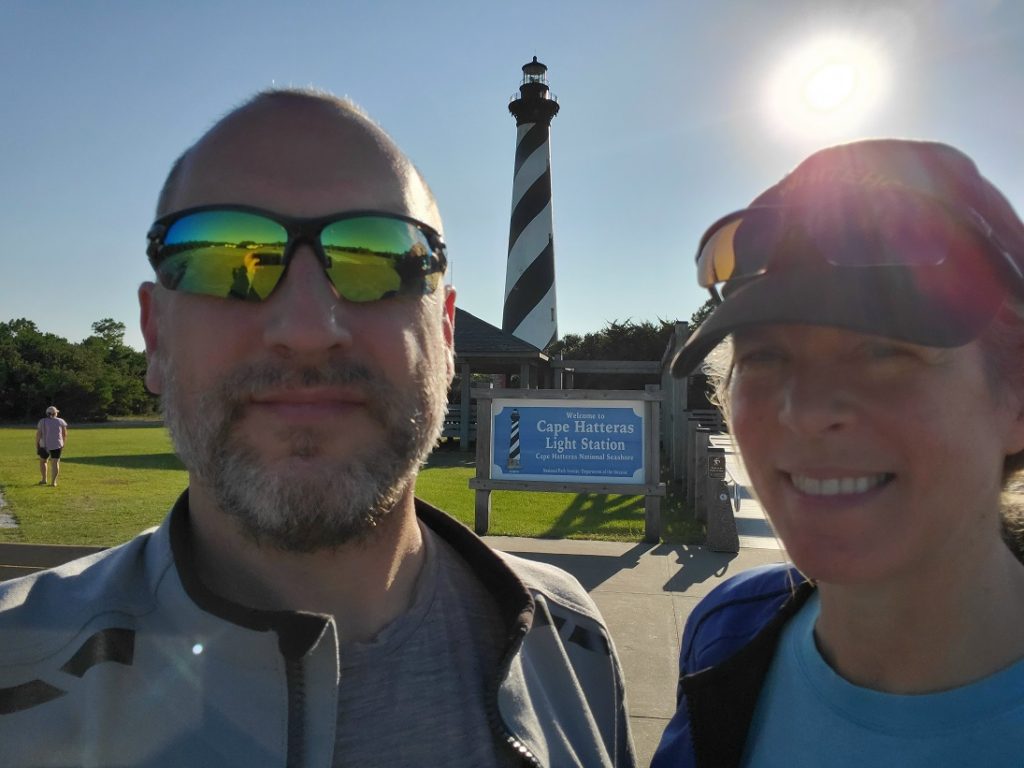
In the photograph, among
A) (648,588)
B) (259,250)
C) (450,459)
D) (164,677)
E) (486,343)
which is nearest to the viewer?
(164,677)

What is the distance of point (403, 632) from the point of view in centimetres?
174

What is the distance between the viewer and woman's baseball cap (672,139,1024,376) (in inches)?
51.2

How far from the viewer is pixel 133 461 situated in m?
20.8

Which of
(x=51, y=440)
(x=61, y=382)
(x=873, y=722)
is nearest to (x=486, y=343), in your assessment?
(x=51, y=440)

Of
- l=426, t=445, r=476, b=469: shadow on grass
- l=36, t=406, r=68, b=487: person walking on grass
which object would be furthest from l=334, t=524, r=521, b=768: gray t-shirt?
l=426, t=445, r=476, b=469: shadow on grass

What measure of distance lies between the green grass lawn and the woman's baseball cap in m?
7.85

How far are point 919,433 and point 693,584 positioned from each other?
19.1ft

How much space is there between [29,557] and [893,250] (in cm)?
602

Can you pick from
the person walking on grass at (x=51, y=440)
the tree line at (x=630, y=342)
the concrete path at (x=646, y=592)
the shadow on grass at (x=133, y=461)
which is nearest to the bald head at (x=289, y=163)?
the concrete path at (x=646, y=592)

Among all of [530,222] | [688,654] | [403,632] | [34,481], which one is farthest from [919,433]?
[530,222]

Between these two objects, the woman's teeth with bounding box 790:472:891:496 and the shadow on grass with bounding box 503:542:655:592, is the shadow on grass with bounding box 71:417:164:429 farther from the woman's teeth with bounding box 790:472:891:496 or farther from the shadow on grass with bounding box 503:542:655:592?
the woman's teeth with bounding box 790:472:891:496

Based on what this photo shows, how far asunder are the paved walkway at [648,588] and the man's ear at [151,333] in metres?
2.59

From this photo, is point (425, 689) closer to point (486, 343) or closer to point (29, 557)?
point (29, 557)

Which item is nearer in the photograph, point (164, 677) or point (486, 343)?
point (164, 677)
